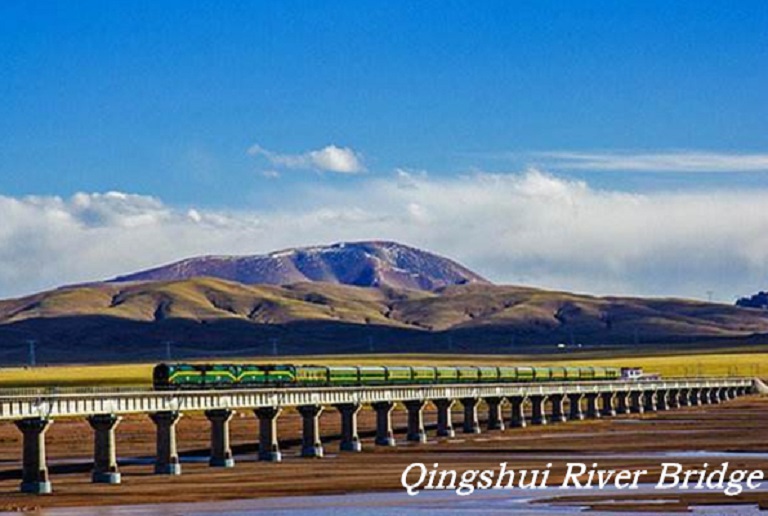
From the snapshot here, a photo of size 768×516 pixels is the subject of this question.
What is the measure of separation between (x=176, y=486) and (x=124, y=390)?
10668mm

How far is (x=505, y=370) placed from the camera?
15550 centimetres

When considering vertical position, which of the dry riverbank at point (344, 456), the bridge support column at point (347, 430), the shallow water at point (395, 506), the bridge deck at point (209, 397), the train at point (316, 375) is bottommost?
the shallow water at point (395, 506)

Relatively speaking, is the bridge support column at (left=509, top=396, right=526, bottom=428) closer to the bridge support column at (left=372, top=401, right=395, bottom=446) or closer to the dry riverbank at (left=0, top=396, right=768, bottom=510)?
the dry riverbank at (left=0, top=396, right=768, bottom=510)

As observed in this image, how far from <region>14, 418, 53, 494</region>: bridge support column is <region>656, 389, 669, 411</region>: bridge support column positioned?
11743 cm

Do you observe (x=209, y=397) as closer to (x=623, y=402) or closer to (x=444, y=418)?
(x=444, y=418)

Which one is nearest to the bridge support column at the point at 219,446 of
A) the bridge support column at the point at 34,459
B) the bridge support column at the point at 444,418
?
the bridge support column at the point at 34,459

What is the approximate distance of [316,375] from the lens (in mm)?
117562

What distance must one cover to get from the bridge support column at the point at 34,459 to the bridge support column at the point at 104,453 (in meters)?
4.40

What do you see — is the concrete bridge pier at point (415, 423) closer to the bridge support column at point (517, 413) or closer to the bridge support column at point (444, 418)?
the bridge support column at point (444, 418)

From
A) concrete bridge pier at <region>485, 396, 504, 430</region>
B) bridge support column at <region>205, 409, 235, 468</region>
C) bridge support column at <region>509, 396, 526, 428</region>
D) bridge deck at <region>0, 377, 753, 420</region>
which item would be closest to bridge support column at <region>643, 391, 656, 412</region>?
bridge deck at <region>0, 377, 753, 420</region>

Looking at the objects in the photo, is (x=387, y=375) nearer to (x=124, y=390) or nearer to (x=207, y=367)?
(x=207, y=367)

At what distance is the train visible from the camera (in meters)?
103

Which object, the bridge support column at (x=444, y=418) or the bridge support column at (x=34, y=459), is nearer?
the bridge support column at (x=34, y=459)

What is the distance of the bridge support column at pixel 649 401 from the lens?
18888cm
